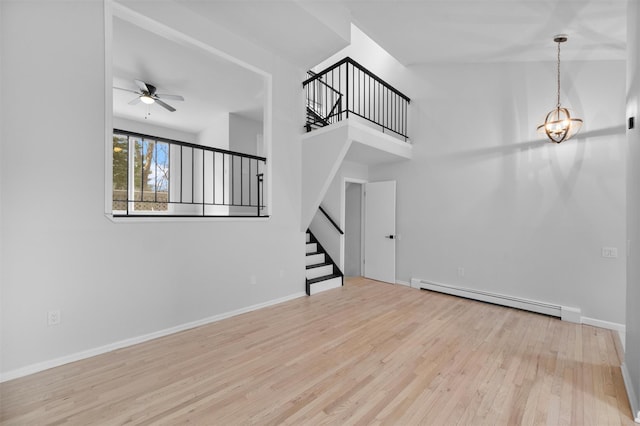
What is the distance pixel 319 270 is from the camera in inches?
195

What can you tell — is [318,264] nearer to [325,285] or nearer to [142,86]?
[325,285]

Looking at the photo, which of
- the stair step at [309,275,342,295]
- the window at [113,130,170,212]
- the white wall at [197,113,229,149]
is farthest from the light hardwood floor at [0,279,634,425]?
the window at [113,130,170,212]

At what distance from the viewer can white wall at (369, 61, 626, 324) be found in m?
3.35

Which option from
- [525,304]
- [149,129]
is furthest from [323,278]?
[149,129]

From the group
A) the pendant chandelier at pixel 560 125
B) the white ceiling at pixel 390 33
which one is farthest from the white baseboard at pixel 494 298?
the white ceiling at pixel 390 33

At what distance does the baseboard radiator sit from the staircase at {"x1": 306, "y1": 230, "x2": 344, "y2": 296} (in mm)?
1452

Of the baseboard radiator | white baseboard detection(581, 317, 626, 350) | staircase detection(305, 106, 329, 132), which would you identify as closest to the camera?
white baseboard detection(581, 317, 626, 350)

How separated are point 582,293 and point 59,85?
620cm

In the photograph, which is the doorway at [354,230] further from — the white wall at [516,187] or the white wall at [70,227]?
the white wall at [70,227]

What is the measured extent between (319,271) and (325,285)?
0.31m

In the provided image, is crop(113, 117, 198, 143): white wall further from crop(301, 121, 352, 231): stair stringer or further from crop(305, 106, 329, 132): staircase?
crop(301, 121, 352, 231): stair stringer

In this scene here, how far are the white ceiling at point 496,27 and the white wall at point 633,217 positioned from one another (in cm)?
65

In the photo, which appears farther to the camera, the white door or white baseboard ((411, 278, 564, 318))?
the white door

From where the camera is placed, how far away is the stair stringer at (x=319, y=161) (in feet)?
12.9
